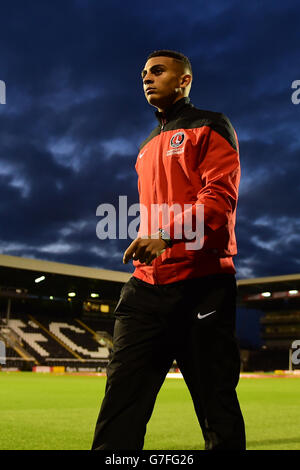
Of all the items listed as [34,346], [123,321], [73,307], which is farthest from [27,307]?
[123,321]

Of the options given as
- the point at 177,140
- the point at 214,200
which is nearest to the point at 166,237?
the point at 214,200

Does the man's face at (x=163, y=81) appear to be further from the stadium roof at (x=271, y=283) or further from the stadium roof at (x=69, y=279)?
the stadium roof at (x=271, y=283)

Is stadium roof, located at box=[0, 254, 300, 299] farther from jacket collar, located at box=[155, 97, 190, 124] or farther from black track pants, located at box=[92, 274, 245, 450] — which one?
black track pants, located at box=[92, 274, 245, 450]

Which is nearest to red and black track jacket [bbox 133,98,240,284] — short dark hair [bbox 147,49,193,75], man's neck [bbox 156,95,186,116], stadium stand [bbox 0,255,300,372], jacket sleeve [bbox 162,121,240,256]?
jacket sleeve [bbox 162,121,240,256]

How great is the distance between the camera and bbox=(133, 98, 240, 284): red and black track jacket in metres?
2.40

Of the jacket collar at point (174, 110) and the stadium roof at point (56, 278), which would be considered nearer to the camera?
the jacket collar at point (174, 110)

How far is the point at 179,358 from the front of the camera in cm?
251

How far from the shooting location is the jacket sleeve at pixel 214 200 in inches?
92.9

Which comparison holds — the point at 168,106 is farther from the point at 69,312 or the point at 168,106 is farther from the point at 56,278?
the point at 69,312

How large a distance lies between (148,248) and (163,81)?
0.96 meters

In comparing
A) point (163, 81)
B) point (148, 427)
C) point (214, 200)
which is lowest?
point (148, 427)

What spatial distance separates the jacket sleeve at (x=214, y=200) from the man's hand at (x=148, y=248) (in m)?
0.07

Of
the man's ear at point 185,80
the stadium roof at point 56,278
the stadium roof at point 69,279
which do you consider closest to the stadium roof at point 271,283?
the stadium roof at point 69,279
